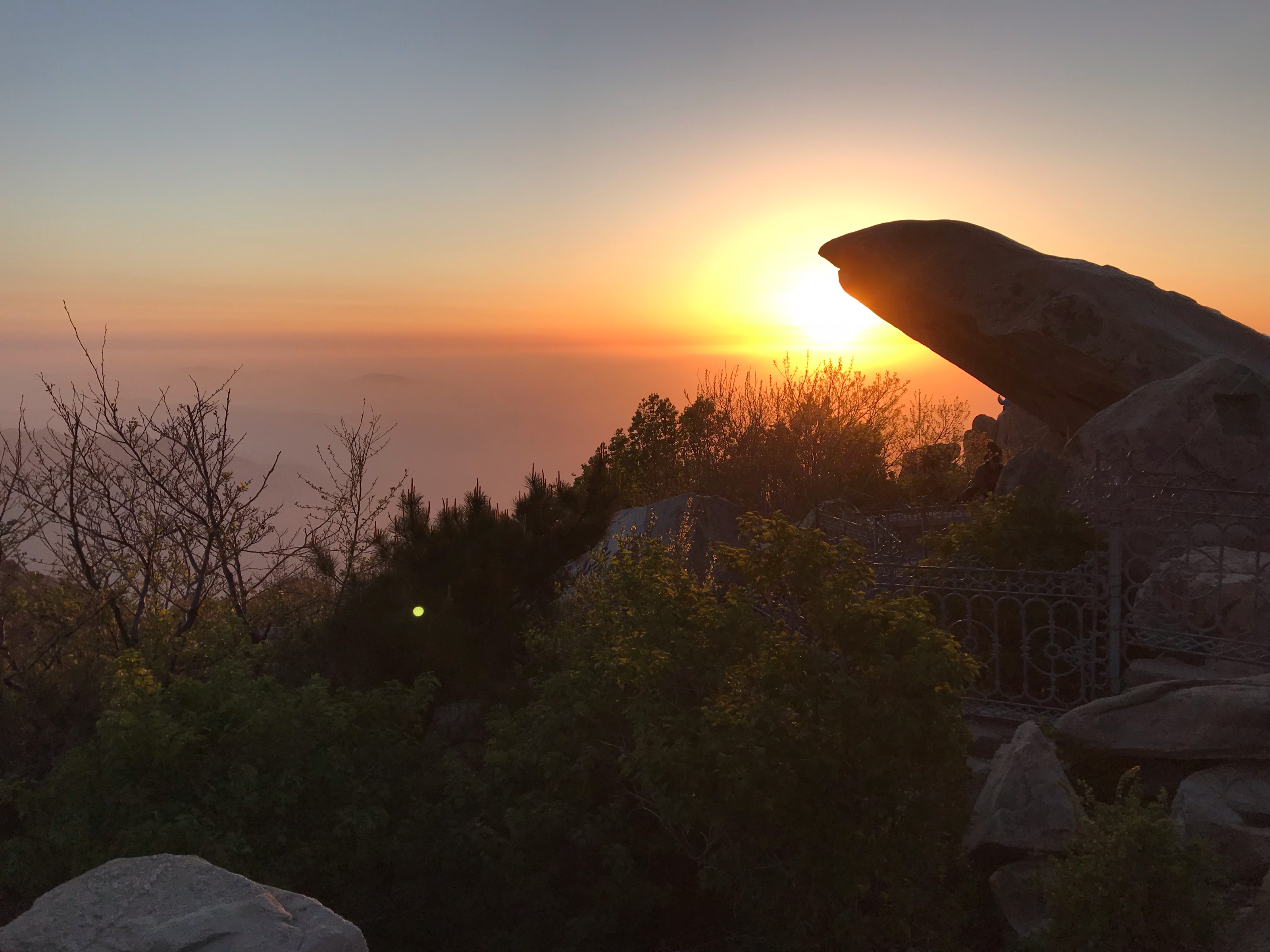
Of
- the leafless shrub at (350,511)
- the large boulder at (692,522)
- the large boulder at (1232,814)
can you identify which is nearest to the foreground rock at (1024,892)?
the large boulder at (1232,814)

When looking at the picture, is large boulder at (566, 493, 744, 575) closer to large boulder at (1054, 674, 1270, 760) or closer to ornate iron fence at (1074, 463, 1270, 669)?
ornate iron fence at (1074, 463, 1270, 669)

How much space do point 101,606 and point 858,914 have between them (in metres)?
7.10

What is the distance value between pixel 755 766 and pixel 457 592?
426 cm

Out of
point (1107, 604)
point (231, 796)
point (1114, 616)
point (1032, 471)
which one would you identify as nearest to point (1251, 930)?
point (1114, 616)

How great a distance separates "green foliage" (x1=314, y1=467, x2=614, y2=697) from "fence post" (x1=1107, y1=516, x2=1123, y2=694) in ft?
14.2

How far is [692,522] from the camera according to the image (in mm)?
11523

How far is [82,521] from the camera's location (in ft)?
29.8

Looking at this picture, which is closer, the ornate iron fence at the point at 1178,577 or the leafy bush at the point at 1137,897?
the leafy bush at the point at 1137,897

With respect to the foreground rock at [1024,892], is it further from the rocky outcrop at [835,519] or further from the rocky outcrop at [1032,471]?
the rocky outcrop at [1032,471]

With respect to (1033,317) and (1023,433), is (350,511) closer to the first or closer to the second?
(1033,317)

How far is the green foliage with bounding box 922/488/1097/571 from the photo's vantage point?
7855 millimetres

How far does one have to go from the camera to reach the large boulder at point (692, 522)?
37.1 ft

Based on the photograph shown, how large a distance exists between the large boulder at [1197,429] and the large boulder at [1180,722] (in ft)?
13.3

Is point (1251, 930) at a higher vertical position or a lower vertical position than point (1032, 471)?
lower
